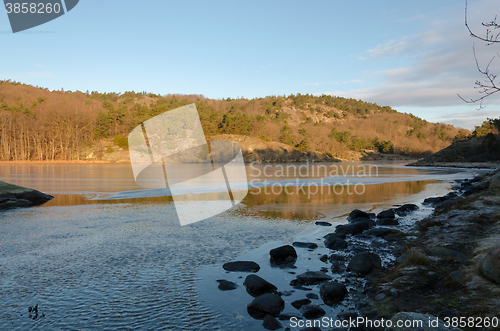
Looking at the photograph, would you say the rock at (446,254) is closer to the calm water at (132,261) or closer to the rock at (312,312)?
the calm water at (132,261)

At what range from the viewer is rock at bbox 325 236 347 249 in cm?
949

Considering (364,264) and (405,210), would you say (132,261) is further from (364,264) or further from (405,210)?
(405,210)

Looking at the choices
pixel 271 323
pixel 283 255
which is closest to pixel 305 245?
pixel 283 255

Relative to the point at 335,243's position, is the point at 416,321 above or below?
above

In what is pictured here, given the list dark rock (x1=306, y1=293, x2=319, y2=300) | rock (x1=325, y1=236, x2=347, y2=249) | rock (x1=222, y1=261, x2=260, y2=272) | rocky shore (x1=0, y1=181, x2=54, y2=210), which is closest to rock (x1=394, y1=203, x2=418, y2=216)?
rock (x1=325, y1=236, x2=347, y2=249)

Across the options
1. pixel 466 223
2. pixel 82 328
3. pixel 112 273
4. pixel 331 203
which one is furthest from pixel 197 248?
pixel 331 203

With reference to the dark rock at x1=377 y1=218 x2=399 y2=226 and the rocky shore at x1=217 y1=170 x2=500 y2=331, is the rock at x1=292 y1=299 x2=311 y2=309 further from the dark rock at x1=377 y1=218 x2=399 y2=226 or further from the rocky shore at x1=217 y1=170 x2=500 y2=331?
the dark rock at x1=377 y1=218 x2=399 y2=226

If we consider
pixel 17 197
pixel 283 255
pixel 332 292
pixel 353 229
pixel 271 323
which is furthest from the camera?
pixel 17 197

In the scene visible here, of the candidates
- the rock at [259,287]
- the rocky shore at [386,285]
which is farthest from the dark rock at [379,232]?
the rock at [259,287]

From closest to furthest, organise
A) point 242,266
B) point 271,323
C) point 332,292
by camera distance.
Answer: point 271,323 → point 332,292 → point 242,266

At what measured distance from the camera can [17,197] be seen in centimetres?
1731

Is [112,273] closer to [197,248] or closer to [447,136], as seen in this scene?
[197,248]

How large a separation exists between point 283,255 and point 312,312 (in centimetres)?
304

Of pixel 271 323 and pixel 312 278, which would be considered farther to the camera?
pixel 312 278
